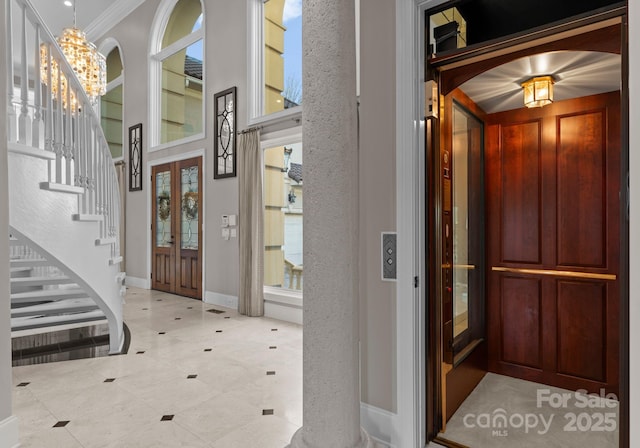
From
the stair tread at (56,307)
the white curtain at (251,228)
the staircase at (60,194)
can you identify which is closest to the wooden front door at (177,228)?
the white curtain at (251,228)

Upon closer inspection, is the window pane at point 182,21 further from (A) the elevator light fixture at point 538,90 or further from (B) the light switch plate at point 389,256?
(B) the light switch plate at point 389,256

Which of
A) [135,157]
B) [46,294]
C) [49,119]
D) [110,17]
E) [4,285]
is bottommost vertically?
[46,294]

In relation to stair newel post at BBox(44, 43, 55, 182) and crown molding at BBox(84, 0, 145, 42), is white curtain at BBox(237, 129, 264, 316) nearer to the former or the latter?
stair newel post at BBox(44, 43, 55, 182)

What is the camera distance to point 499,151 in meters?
3.55

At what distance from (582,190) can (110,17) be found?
996cm

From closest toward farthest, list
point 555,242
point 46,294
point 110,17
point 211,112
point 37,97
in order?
1. point 37,97
2. point 555,242
3. point 46,294
4. point 211,112
5. point 110,17

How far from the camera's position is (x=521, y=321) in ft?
11.3

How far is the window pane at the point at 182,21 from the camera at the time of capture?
7320 mm

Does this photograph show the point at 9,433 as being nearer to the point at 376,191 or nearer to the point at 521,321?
the point at 376,191


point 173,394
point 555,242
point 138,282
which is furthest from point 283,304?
point 138,282

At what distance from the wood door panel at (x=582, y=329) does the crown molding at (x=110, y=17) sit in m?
9.18

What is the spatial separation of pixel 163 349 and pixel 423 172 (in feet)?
11.7

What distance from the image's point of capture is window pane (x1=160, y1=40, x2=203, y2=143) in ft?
24.1

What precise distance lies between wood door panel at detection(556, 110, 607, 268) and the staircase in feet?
13.6
